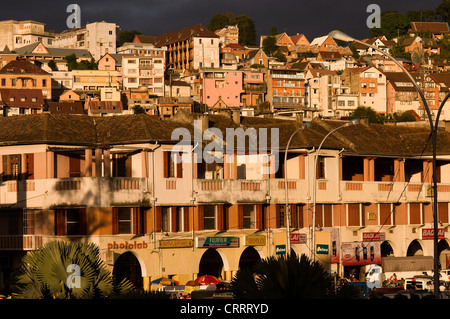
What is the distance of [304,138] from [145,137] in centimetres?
1311

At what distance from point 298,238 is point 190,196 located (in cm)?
979

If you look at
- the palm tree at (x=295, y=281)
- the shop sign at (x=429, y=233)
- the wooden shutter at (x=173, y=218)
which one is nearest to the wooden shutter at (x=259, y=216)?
the wooden shutter at (x=173, y=218)

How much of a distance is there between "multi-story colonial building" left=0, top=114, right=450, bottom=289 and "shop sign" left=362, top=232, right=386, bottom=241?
0.10 metres

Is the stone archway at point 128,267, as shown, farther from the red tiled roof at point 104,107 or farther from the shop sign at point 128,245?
the red tiled roof at point 104,107

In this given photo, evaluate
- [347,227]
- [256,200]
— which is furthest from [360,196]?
[256,200]

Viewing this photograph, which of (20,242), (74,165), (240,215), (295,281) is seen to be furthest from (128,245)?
(295,281)

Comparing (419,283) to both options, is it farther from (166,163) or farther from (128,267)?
(128,267)

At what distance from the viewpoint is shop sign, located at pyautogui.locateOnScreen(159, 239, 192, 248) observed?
198ft

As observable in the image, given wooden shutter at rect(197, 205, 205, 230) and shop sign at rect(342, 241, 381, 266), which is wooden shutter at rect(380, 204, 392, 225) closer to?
shop sign at rect(342, 241, 381, 266)

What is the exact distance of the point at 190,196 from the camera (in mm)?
62625

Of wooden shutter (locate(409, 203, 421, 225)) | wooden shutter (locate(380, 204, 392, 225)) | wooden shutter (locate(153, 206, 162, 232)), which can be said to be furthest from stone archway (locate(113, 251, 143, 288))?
wooden shutter (locate(409, 203, 421, 225))

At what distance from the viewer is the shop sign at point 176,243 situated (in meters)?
60.5

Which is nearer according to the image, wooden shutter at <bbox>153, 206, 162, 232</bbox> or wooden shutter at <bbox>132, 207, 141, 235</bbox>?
wooden shutter at <bbox>132, 207, 141, 235</bbox>

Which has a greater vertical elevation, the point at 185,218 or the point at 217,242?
the point at 185,218
